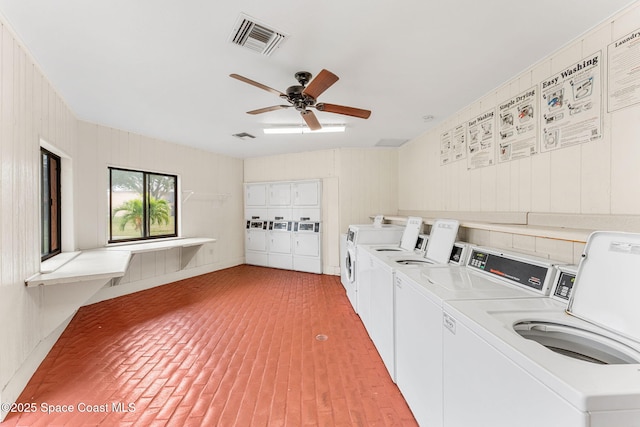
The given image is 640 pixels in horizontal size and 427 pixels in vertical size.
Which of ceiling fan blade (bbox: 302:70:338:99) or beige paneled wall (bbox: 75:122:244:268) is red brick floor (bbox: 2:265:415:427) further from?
ceiling fan blade (bbox: 302:70:338:99)

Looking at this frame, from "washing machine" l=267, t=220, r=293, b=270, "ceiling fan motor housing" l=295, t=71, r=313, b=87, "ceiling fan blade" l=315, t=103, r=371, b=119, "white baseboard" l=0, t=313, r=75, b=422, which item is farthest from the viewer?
"washing machine" l=267, t=220, r=293, b=270

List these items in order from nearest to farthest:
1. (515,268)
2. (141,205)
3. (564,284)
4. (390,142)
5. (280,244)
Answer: (564,284) → (515,268) → (141,205) → (390,142) → (280,244)

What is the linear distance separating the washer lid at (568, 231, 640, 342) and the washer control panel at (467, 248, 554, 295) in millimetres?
210

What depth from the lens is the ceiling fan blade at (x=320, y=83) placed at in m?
1.85

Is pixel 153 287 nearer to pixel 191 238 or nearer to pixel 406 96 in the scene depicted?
pixel 191 238

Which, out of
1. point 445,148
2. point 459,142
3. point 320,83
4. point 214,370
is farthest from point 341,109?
point 214,370

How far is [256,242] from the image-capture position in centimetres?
594

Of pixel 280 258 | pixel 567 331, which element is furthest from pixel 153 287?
pixel 567 331

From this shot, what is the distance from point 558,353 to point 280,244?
4.99 meters

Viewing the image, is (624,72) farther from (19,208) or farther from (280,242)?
(280,242)

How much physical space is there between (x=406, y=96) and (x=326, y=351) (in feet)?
9.06

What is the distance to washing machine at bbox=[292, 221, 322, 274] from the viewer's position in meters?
5.23

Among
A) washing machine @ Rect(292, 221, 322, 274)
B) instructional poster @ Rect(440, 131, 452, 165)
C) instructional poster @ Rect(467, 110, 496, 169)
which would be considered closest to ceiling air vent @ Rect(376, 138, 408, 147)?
instructional poster @ Rect(440, 131, 452, 165)

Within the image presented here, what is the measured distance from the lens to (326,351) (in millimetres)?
2443
